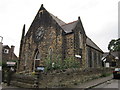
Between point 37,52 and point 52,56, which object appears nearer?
point 52,56

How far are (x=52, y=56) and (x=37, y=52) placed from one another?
4.65m

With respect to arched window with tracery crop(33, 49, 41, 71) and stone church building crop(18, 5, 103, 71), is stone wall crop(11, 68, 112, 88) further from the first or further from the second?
arched window with tracery crop(33, 49, 41, 71)

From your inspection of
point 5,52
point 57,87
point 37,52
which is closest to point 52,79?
point 57,87

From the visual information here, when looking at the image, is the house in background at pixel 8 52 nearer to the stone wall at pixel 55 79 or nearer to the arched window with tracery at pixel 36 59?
the arched window with tracery at pixel 36 59

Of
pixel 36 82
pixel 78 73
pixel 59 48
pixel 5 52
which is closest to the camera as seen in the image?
pixel 36 82

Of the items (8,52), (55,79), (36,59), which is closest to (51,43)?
(36,59)

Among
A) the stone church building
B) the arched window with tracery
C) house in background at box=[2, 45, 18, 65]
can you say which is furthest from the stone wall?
house in background at box=[2, 45, 18, 65]

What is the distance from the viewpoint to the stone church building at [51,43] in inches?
714

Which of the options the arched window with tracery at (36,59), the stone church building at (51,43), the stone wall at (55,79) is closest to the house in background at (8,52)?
the stone church building at (51,43)

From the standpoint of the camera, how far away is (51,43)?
1989 centimetres

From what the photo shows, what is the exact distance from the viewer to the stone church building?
18.1 meters

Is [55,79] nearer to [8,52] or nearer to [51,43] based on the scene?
[51,43]

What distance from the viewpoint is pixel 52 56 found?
61.8 ft

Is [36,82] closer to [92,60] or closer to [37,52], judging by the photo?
[37,52]
